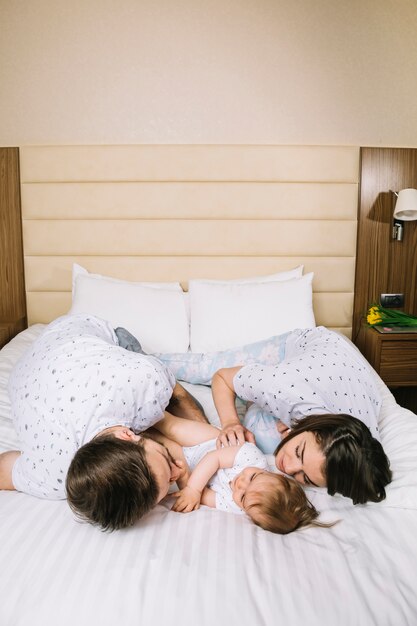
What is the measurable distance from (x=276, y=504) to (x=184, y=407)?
68 centimetres

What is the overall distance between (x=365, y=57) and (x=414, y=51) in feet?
0.89

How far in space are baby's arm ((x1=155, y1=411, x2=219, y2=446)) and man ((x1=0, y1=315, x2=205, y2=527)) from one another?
8cm

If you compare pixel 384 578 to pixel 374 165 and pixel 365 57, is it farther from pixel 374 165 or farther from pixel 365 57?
pixel 365 57

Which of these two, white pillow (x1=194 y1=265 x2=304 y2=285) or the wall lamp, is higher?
the wall lamp

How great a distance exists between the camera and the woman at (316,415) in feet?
3.91

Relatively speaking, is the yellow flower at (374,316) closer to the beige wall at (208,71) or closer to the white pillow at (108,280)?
the beige wall at (208,71)

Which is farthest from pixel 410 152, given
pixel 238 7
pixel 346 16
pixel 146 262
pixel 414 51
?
pixel 146 262

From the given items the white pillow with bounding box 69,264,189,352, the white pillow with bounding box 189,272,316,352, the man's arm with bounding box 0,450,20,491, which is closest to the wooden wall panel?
the white pillow with bounding box 189,272,316,352

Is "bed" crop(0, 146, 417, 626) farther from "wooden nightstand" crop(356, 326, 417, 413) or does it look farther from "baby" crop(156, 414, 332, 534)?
"wooden nightstand" crop(356, 326, 417, 413)

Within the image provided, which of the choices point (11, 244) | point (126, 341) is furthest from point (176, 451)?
point (11, 244)

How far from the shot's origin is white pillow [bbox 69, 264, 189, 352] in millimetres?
2385

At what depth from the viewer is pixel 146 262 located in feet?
9.11

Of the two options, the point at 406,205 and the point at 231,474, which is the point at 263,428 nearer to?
the point at 231,474

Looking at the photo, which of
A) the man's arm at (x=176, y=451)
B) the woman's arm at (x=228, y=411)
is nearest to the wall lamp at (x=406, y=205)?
the woman's arm at (x=228, y=411)
